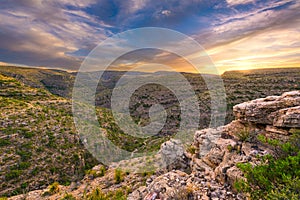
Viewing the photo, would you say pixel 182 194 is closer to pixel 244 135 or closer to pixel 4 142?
pixel 244 135

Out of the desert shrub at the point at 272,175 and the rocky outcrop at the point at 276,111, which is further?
the rocky outcrop at the point at 276,111

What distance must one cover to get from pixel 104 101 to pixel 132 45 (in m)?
80.5

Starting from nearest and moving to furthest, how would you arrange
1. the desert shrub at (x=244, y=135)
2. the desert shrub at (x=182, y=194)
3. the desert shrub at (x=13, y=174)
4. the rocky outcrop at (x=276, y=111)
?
the desert shrub at (x=182, y=194), the rocky outcrop at (x=276, y=111), the desert shrub at (x=244, y=135), the desert shrub at (x=13, y=174)

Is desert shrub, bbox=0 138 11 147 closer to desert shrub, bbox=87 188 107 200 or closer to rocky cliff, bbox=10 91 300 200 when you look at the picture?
desert shrub, bbox=87 188 107 200

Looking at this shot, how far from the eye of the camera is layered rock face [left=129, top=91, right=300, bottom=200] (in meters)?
6.71

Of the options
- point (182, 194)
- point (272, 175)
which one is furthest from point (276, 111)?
point (182, 194)

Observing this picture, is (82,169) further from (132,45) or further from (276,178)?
(276,178)

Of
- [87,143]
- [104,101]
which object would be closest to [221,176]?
[87,143]

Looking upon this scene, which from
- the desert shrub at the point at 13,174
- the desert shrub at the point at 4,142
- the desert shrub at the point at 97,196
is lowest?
the desert shrub at the point at 13,174

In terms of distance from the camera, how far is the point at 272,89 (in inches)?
1902

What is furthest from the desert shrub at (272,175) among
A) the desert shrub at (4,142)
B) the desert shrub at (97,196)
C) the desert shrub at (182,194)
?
the desert shrub at (4,142)

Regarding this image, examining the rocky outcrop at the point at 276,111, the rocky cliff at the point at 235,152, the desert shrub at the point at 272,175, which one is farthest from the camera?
the rocky outcrop at the point at 276,111

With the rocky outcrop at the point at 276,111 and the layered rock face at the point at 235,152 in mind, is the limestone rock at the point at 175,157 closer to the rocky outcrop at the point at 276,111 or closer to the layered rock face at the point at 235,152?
the layered rock face at the point at 235,152

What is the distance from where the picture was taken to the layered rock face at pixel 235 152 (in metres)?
6.71
